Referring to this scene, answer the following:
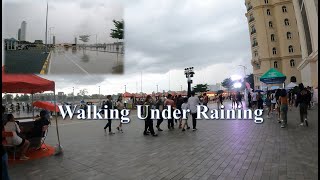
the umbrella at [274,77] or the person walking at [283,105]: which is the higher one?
the umbrella at [274,77]

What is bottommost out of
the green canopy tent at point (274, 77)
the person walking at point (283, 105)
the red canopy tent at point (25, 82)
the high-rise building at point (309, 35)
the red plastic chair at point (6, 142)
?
the red plastic chair at point (6, 142)

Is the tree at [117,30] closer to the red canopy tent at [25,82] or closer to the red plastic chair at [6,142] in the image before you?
the red canopy tent at [25,82]

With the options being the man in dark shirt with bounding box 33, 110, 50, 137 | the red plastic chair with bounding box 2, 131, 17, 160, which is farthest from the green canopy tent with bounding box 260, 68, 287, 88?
the red plastic chair with bounding box 2, 131, 17, 160

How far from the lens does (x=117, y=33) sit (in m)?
13.3

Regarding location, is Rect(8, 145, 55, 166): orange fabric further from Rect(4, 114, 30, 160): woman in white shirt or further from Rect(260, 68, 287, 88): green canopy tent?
Rect(260, 68, 287, 88): green canopy tent

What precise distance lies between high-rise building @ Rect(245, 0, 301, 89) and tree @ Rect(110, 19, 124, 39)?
56106 mm

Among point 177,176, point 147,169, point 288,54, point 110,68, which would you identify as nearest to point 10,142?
point 147,169

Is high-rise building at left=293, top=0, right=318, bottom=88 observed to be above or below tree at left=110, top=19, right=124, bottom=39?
above

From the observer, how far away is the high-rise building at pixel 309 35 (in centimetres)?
2962

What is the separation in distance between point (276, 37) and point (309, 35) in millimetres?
29803

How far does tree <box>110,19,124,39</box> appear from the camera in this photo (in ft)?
42.0

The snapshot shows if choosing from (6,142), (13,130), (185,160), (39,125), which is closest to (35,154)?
(39,125)

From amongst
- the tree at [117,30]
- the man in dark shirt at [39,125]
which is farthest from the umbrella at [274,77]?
the man in dark shirt at [39,125]

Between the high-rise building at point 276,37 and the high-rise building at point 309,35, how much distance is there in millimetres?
24125
